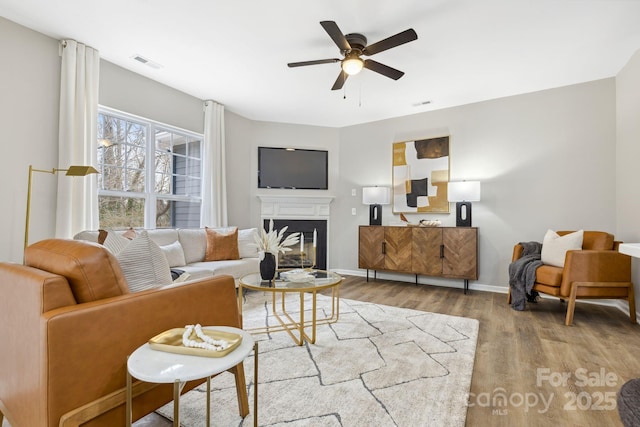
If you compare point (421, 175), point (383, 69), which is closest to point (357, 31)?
point (383, 69)

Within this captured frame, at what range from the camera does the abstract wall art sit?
451cm

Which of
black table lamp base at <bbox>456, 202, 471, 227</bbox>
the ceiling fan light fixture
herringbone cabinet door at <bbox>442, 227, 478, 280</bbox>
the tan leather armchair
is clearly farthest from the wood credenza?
the ceiling fan light fixture

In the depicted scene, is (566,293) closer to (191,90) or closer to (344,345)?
(344,345)

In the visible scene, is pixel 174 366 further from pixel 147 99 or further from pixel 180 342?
pixel 147 99

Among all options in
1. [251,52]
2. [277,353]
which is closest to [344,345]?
[277,353]

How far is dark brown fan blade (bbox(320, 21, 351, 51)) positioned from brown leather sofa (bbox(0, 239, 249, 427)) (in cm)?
203

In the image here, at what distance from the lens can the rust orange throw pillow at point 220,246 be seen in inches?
148

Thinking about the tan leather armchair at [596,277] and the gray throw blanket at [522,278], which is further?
the gray throw blanket at [522,278]

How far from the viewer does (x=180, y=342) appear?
112 cm

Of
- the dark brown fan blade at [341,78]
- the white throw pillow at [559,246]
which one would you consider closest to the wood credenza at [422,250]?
the white throw pillow at [559,246]

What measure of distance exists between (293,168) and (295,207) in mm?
676

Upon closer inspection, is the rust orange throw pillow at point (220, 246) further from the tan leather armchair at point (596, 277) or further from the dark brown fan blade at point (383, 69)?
the tan leather armchair at point (596, 277)

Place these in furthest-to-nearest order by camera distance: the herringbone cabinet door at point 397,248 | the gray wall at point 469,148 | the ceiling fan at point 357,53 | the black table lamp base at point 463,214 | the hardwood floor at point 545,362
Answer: the herringbone cabinet door at point 397,248
the black table lamp base at point 463,214
the gray wall at point 469,148
the ceiling fan at point 357,53
the hardwood floor at point 545,362

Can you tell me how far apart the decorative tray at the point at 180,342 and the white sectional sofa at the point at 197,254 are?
82.6 inches
